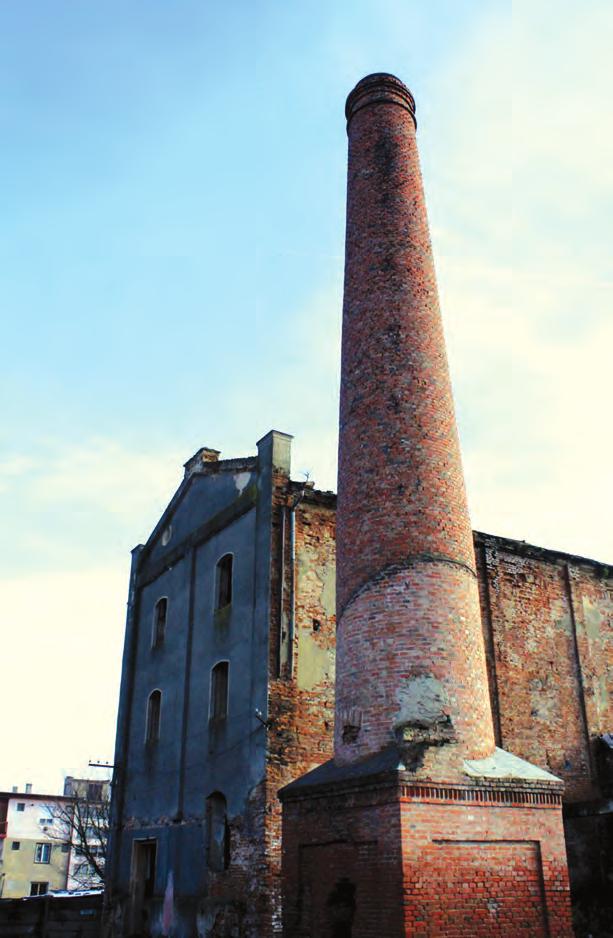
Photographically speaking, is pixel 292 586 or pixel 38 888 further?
pixel 38 888

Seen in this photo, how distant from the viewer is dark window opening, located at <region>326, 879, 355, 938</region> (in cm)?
829

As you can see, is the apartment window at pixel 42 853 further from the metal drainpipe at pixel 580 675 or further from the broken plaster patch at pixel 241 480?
the metal drainpipe at pixel 580 675

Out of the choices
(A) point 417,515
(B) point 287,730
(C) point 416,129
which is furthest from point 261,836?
(C) point 416,129

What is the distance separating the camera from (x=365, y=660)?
911 cm

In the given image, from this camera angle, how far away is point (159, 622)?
18.5 m

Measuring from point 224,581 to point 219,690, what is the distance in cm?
211

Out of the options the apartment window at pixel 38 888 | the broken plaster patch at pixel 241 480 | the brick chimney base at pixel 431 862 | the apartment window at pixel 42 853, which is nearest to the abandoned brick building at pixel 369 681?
the brick chimney base at pixel 431 862

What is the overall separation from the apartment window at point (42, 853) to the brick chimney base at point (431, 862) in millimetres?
37995

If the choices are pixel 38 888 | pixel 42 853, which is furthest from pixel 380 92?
pixel 38 888

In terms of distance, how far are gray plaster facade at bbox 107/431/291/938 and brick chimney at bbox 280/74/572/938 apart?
3905mm

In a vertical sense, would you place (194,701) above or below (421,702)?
above

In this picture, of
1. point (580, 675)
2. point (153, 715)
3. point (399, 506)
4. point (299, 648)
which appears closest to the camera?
point (399, 506)

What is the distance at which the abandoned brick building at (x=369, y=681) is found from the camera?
8266 millimetres

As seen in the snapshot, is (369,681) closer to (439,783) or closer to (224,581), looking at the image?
(439,783)
